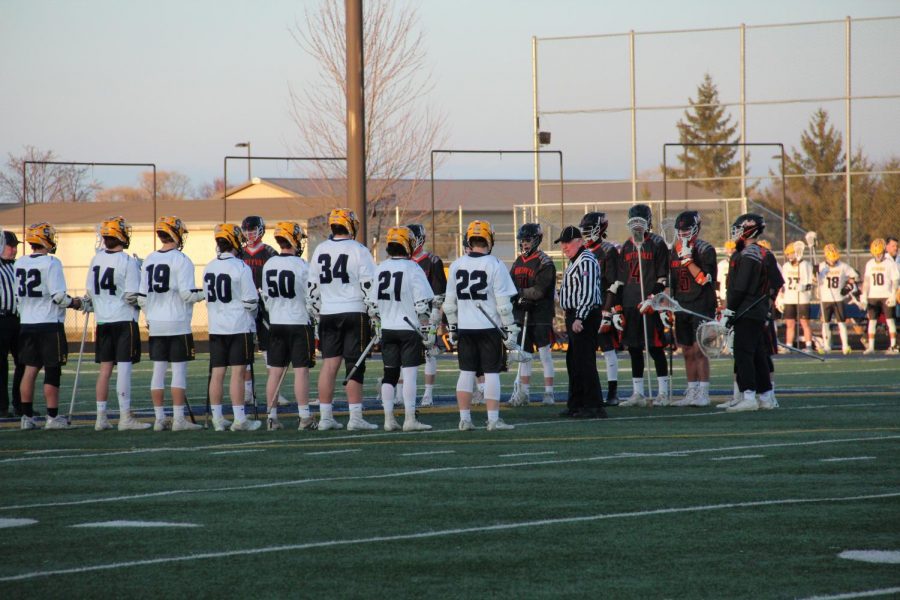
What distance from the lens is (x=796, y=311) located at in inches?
1098

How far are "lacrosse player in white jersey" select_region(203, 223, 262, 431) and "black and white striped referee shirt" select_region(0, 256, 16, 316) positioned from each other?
332cm

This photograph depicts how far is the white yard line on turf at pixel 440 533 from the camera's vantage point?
6.73 metres

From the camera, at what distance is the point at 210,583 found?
6.32 m

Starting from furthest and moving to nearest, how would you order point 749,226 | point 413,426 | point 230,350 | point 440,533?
point 749,226 → point 230,350 → point 413,426 → point 440,533

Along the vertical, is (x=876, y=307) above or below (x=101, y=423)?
above

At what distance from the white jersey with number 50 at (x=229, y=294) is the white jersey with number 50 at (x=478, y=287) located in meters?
2.10

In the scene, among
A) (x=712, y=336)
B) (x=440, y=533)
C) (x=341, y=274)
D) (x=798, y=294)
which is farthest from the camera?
(x=798, y=294)

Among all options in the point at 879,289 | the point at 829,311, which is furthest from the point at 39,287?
the point at 879,289

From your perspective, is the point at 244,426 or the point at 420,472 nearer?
the point at 420,472

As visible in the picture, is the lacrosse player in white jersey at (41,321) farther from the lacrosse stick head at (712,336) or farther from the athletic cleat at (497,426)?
the lacrosse stick head at (712,336)

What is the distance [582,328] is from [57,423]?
5.63 metres

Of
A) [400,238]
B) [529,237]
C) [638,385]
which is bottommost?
[638,385]

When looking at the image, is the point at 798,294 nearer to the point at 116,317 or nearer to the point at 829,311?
the point at 829,311

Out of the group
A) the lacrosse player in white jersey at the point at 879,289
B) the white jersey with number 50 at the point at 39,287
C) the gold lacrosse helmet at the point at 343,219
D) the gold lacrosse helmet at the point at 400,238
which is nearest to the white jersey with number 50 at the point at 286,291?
the gold lacrosse helmet at the point at 343,219
